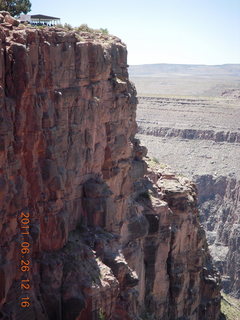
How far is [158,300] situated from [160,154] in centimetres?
7078

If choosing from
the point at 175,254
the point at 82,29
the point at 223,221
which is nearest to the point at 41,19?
the point at 82,29

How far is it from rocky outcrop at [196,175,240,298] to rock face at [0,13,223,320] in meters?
40.9

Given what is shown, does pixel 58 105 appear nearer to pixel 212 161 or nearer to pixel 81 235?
pixel 81 235

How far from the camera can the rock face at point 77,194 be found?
24.2 metres

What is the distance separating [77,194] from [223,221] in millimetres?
68120

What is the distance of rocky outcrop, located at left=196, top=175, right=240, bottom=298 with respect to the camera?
85.2 metres

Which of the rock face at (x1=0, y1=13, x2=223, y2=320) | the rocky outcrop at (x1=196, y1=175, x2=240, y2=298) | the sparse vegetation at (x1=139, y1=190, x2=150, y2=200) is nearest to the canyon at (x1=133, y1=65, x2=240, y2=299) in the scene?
the rocky outcrop at (x1=196, y1=175, x2=240, y2=298)

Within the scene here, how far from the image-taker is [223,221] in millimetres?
97688

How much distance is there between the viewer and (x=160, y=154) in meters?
113

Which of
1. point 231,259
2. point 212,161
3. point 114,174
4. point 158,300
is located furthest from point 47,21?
point 212,161

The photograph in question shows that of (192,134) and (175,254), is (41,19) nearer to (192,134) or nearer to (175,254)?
(175,254)

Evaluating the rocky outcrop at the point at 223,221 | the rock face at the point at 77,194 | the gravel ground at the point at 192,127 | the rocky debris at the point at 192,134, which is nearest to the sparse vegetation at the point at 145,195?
the rock face at the point at 77,194

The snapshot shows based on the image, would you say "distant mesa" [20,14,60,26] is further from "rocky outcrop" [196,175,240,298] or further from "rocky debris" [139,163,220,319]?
"rocky outcrop" [196,175,240,298]

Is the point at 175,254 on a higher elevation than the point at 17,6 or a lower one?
lower
